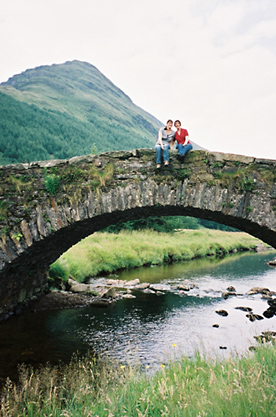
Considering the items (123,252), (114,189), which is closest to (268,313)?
(114,189)

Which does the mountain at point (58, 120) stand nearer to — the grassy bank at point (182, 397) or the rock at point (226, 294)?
the rock at point (226, 294)

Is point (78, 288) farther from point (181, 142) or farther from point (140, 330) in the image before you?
point (181, 142)

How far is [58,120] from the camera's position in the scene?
97.2 metres

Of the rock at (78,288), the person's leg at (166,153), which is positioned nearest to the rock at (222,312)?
the rock at (78,288)

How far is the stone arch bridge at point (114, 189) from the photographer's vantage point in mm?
6027

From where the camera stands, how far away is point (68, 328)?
27.2ft

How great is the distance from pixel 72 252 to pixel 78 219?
383 inches

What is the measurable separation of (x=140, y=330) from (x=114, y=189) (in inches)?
158

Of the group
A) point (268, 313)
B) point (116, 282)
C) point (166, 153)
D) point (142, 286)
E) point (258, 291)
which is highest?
point (166, 153)

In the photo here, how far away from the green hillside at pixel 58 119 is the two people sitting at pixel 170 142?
50133 millimetres

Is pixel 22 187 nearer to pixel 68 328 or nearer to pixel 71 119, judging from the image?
pixel 68 328

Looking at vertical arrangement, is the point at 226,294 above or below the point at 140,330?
below

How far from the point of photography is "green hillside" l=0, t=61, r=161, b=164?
66.3 metres

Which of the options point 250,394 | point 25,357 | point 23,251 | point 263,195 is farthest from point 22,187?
point 250,394
